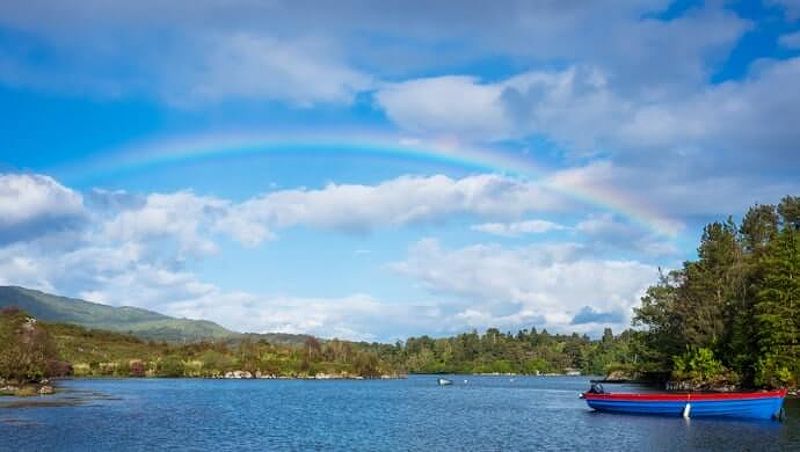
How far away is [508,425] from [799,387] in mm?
52984

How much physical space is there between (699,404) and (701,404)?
0.23 metres

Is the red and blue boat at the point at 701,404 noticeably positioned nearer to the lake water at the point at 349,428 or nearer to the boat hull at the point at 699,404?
the boat hull at the point at 699,404

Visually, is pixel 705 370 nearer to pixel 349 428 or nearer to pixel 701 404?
pixel 701 404

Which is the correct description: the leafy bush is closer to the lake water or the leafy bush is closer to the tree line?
the tree line

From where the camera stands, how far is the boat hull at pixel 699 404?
85188mm

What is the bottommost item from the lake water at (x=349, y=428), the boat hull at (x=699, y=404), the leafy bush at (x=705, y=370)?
the lake water at (x=349, y=428)

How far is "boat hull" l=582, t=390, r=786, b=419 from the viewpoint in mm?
85188

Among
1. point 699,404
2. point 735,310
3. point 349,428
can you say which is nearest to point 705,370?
point 735,310

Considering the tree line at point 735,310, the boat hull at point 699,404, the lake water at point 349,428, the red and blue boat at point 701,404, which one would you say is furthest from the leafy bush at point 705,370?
the boat hull at point 699,404

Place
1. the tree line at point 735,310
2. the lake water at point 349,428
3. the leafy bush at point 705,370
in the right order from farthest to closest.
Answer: the leafy bush at point 705,370
the tree line at point 735,310
the lake water at point 349,428

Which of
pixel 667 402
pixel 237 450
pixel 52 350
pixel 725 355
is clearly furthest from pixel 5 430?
pixel 52 350

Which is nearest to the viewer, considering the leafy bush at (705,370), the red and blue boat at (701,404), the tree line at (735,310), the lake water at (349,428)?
the lake water at (349,428)

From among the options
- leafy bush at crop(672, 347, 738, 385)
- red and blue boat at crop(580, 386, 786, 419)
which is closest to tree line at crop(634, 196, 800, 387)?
leafy bush at crop(672, 347, 738, 385)

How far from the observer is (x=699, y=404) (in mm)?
90562
